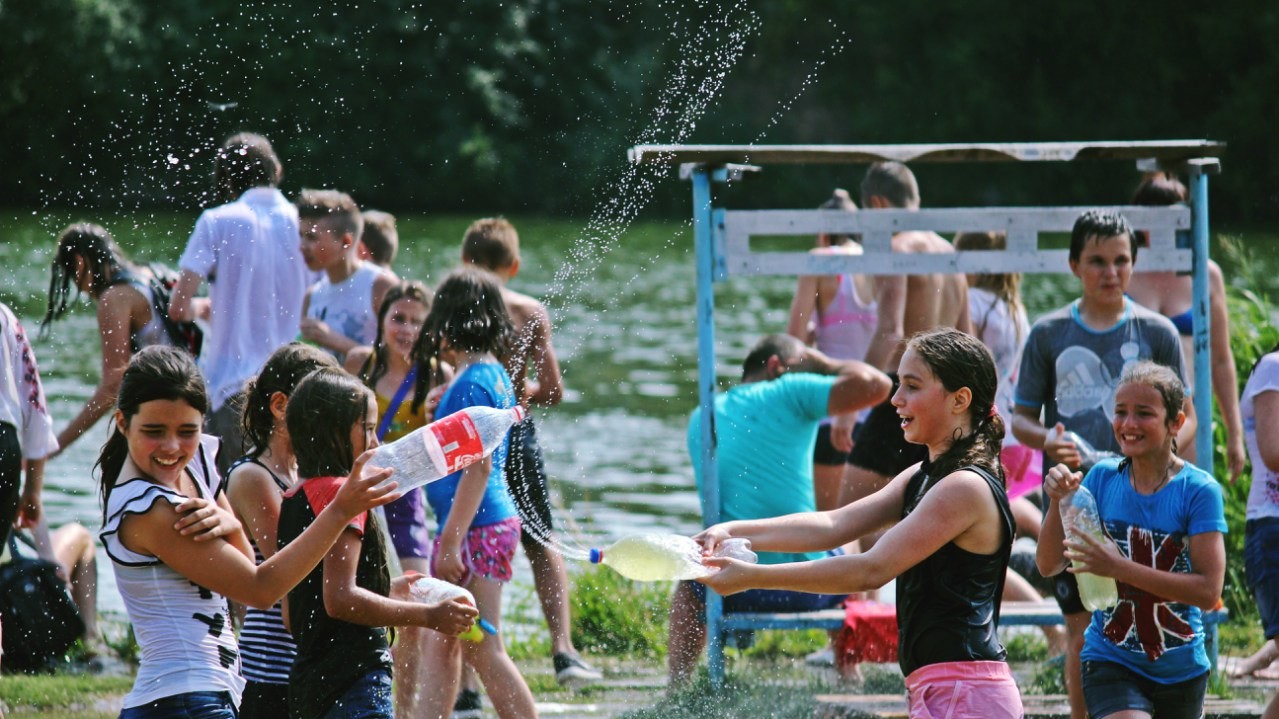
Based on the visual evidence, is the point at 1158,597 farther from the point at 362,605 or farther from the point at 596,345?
the point at 596,345

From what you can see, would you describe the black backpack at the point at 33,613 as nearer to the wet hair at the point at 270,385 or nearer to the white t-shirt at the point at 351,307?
the white t-shirt at the point at 351,307

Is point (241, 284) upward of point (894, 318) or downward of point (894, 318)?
upward

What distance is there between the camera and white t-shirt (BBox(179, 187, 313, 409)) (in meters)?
7.32

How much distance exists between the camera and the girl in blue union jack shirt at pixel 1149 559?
4516 millimetres

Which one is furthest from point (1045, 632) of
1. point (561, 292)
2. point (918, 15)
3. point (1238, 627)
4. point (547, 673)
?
point (918, 15)

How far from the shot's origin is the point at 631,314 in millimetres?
25109

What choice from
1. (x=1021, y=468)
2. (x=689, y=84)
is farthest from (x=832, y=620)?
(x=689, y=84)

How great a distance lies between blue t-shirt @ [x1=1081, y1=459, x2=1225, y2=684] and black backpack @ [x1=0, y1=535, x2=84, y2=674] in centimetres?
436

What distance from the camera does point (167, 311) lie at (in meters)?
7.25

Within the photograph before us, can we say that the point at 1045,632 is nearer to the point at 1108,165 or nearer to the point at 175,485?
the point at 175,485

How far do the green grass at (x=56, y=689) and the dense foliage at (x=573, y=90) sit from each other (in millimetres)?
30140

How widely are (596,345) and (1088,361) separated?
54.6 feet

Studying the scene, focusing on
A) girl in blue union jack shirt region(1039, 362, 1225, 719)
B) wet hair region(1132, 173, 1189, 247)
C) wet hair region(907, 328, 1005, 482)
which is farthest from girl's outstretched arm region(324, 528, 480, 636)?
wet hair region(1132, 173, 1189, 247)

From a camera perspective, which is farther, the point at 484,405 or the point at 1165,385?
the point at 484,405
